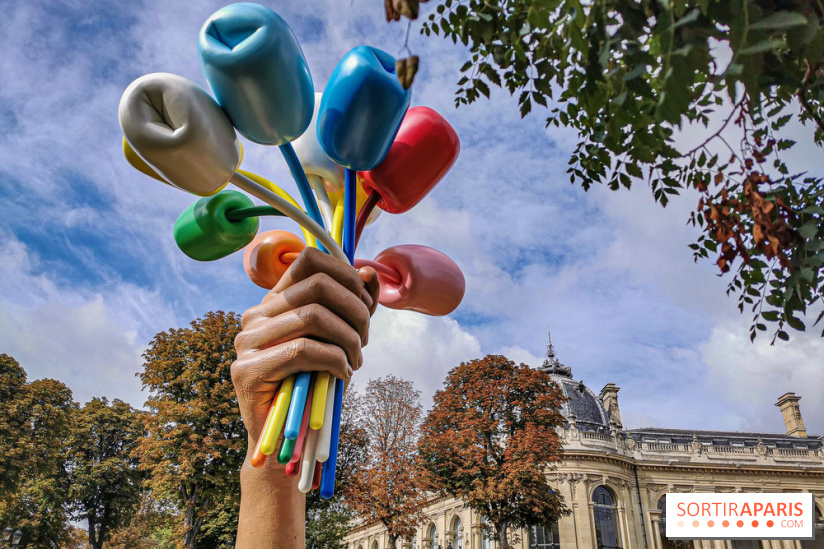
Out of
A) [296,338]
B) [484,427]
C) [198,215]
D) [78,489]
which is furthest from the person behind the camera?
[78,489]

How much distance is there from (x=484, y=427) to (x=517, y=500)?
9.39 feet

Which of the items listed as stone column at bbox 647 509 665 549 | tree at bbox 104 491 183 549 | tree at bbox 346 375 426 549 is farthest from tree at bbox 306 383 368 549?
stone column at bbox 647 509 665 549

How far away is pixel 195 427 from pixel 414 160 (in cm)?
1533

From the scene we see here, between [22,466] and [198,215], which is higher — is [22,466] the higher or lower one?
the higher one

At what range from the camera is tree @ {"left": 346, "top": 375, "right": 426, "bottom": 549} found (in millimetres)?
20531

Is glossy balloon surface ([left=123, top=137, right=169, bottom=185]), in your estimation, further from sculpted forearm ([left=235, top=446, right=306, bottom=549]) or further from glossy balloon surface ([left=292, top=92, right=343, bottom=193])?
sculpted forearm ([left=235, top=446, right=306, bottom=549])

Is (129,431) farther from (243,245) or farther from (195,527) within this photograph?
(243,245)

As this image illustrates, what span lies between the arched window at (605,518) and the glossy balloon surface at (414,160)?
3081 cm

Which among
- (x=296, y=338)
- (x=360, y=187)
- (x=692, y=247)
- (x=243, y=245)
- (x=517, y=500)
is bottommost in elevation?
(x=296, y=338)

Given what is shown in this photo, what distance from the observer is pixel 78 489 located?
26.2 metres

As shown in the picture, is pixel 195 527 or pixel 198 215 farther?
pixel 195 527

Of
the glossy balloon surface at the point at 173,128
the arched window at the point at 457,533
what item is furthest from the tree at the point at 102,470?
the glossy balloon surface at the point at 173,128

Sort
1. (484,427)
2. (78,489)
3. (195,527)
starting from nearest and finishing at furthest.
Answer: (195,527) < (484,427) < (78,489)

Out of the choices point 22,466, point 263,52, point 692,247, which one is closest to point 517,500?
point 22,466
